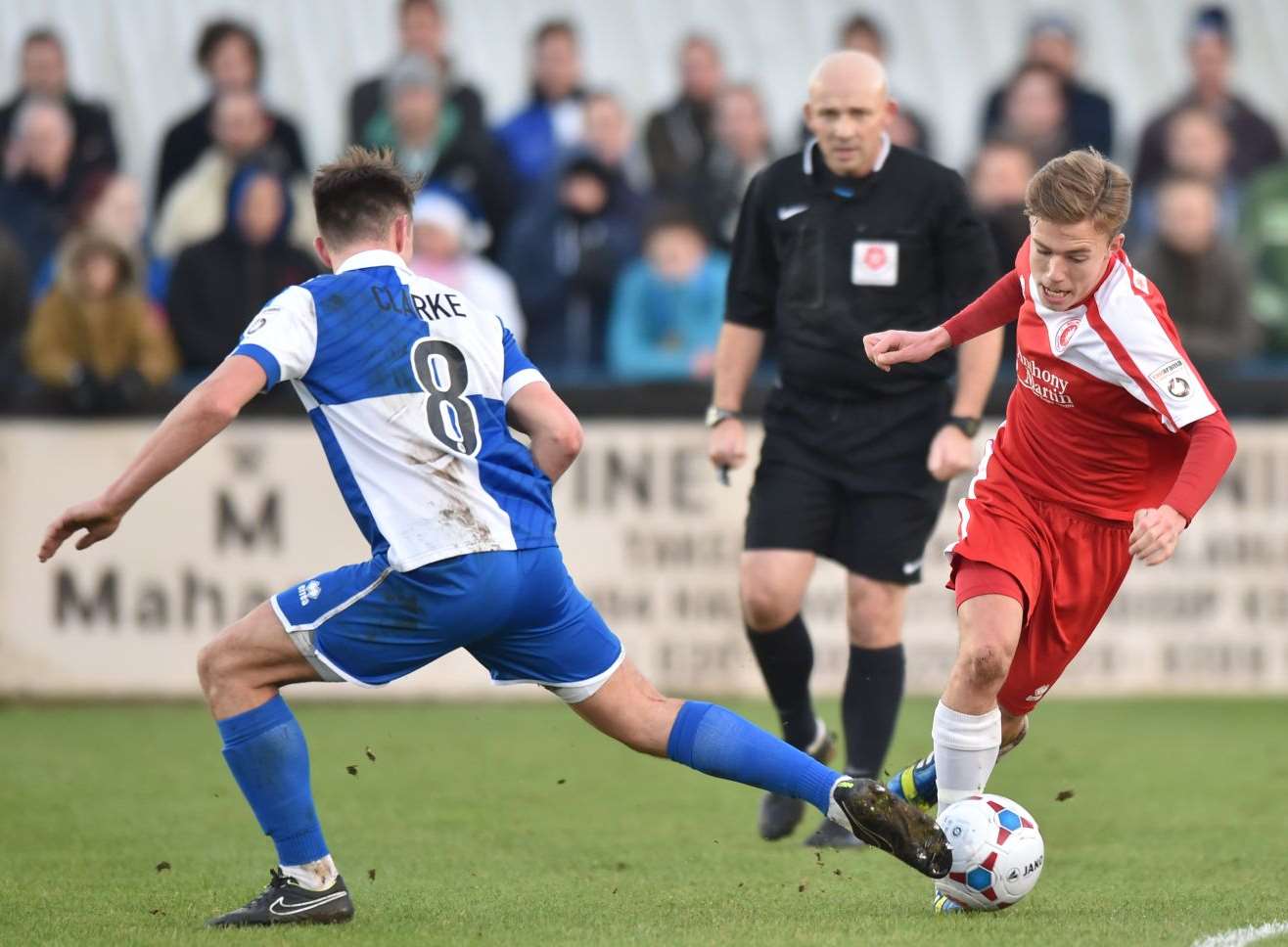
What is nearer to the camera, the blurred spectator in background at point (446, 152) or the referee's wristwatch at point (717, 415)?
the referee's wristwatch at point (717, 415)

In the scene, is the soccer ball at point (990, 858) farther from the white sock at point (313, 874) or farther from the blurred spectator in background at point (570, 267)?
the blurred spectator in background at point (570, 267)

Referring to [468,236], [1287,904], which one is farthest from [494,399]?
[468,236]

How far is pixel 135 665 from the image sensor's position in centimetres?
1137

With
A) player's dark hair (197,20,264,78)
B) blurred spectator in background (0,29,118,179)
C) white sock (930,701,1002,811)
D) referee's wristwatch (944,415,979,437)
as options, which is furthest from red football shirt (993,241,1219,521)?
blurred spectator in background (0,29,118,179)

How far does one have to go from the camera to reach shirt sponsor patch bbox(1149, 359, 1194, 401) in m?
5.57

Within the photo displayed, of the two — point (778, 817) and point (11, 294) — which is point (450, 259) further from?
point (778, 817)

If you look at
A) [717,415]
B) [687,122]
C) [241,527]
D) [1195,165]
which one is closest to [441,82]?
[687,122]

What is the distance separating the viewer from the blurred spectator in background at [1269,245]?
13000 mm

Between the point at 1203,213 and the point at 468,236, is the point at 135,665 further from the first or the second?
the point at 1203,213

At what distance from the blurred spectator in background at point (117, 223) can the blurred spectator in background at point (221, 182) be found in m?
0.14

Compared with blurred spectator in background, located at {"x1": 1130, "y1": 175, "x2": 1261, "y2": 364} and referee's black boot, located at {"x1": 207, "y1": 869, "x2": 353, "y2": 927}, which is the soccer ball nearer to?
referee's black boot, located at {"x1": 207, "y1": 869, "x2": 353, "y2": 927}

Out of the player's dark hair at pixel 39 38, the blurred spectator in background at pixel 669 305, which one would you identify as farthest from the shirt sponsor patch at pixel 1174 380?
the player's dark hair at pixel 39 38

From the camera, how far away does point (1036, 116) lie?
13266 millimetres

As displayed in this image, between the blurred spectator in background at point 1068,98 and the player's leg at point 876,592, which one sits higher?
the blurred spectator in background at point 1068,98
